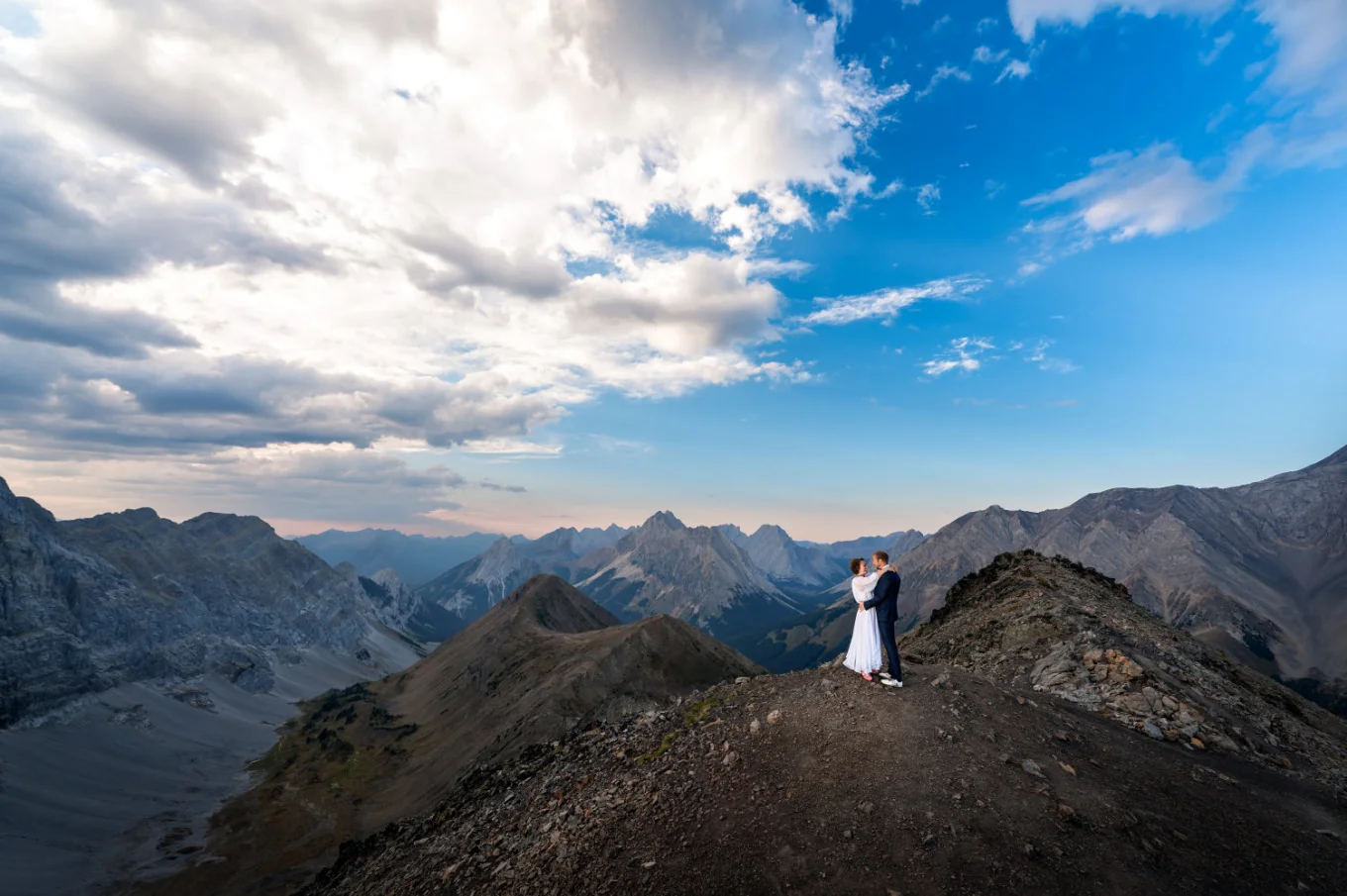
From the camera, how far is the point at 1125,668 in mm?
24547

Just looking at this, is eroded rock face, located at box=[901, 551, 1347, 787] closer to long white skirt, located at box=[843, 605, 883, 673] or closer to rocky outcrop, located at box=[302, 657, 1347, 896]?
rocky outcrop, located at box=[302, 657, 1347, 896]

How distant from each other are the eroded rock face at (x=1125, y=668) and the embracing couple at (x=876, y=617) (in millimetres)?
10045

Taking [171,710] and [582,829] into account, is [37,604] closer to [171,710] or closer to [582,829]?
[171,710]

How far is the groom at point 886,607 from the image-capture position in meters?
18.7

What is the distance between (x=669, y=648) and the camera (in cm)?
10375

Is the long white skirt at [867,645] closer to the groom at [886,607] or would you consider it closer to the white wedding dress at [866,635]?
the white wedding dress at [866,635]

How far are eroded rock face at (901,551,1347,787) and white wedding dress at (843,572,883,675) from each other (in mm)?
10340

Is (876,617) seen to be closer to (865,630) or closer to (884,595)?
(865,630)

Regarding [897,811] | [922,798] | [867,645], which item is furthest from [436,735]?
[922,798]

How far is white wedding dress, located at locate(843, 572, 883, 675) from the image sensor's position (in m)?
19.1

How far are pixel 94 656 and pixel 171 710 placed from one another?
29.5 meters

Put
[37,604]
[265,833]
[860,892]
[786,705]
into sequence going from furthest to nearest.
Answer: [37,604]
[265,833]
[786,705]
[860,892]

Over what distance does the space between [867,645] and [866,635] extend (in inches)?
16.4

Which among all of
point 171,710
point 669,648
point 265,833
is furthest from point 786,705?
point 171,710
